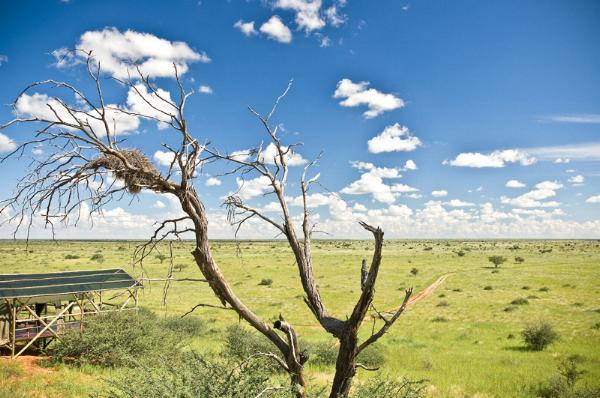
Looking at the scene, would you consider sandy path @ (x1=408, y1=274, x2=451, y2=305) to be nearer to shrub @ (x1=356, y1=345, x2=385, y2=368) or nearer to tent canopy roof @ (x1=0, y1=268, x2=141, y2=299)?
shrub @ (x1=356, y1=345, x2=385, y2=368)

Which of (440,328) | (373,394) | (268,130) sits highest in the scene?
(268,130)

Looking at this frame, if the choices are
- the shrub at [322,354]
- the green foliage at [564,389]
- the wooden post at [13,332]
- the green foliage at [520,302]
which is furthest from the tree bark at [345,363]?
the green foliage at [520,302]

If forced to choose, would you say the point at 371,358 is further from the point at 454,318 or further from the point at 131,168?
the point at 131,168

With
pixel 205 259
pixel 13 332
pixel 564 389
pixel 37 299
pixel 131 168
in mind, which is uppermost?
pixel 131 168

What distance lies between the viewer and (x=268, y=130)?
5695 mm

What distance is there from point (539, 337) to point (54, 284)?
86.1 ft

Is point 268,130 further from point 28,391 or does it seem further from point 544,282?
point 544,282

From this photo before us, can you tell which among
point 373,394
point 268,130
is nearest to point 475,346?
point 373,394

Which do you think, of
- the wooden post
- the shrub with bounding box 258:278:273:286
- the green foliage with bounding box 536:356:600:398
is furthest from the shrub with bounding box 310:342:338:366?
the shrub with bounding box 258:278:273:286

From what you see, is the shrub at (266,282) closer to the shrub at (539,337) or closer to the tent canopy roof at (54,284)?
the tent canopy roof at (54,284)

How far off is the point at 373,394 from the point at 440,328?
2547cm

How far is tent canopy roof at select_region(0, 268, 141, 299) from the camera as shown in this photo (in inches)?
724

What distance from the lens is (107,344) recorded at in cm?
1859

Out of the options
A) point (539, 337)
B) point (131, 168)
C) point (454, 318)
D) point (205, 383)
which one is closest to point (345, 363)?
point (205, 383)
